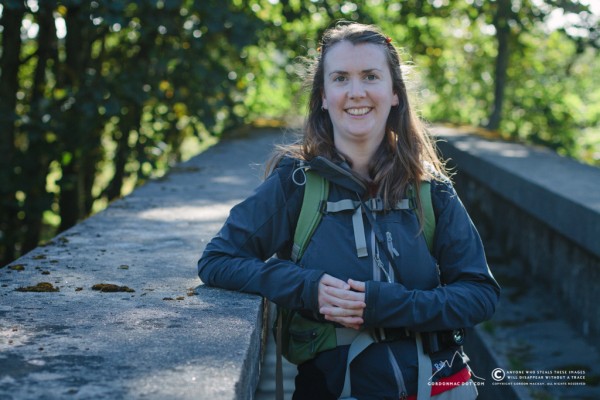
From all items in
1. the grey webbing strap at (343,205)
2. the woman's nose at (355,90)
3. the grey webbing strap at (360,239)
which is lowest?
the grey webbing strap at (360,239)

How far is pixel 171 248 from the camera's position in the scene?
3543 mm

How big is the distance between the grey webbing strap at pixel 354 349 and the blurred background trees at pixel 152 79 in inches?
113

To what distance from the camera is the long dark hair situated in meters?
2.78

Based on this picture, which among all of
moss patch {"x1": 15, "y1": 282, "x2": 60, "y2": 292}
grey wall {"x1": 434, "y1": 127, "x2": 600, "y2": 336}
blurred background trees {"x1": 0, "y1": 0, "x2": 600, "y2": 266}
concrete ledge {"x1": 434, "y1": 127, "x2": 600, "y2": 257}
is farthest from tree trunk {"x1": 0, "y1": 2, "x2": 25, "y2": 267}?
moss patch {"x1": 15, "y1": 282, "x2": 60, "y2": 292}

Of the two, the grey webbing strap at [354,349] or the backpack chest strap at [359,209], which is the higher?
the backpack chest strap at [359,209]

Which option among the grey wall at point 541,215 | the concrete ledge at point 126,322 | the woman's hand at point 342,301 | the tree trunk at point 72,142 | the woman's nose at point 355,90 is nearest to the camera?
the concrete ledge at point 126,322

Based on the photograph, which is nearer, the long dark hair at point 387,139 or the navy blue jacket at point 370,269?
the navy blue jacket at point 370,269

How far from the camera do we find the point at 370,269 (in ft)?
8.60

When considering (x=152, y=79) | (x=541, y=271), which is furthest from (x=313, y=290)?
(x=152, y=79)

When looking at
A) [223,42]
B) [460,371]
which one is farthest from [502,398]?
[223,42]

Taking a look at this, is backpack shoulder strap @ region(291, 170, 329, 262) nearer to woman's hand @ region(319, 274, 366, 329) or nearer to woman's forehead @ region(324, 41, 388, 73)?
woman's hand @ region(319, 274, 366, 329)

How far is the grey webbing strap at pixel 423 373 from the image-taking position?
98.8 inches

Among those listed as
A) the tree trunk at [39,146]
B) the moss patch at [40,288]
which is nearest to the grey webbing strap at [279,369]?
the moss patch at [40,288]

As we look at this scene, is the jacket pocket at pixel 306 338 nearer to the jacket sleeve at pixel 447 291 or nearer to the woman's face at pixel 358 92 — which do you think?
the jacket sleeve at pixel 447 291
